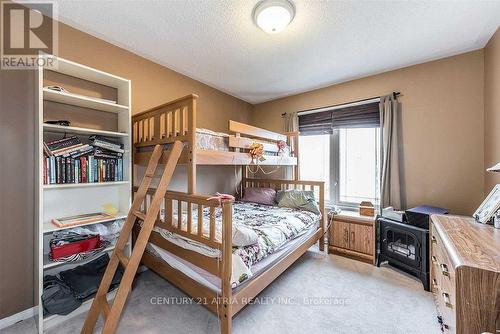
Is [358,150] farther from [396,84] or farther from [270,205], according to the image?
[270,205]

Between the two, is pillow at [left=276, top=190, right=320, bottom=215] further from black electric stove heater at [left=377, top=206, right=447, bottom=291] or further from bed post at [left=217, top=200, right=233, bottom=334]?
bed post at [left=217, top=200, right=233, bottom=334]

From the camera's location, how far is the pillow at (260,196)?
10.9 feet

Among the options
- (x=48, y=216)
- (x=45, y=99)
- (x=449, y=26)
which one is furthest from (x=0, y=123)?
(x=449, y=26)

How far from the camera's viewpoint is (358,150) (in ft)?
10.9

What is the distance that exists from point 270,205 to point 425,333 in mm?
2046

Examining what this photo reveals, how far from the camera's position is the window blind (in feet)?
10.2

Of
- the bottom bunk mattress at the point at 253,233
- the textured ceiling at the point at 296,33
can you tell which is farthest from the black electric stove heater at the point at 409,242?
the textured ceiling at the point at 296,33

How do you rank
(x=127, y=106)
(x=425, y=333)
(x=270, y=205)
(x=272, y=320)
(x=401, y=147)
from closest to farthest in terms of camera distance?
(x=425, y=333) → (x=272, y=320) → (x=127, y=106) → (x=401, y=147) → (x=270, y=205)

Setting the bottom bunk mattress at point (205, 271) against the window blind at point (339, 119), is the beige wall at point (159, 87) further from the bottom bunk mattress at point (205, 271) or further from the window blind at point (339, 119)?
the window blind at point (339, 119)

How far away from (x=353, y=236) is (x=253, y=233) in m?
1.83

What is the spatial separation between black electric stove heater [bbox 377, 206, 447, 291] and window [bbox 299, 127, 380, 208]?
2.19 ft

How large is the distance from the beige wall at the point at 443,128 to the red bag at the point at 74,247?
11.9ft

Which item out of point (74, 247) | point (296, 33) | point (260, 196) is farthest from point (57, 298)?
point (296, 33)

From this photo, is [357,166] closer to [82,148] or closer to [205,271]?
[205,271]
